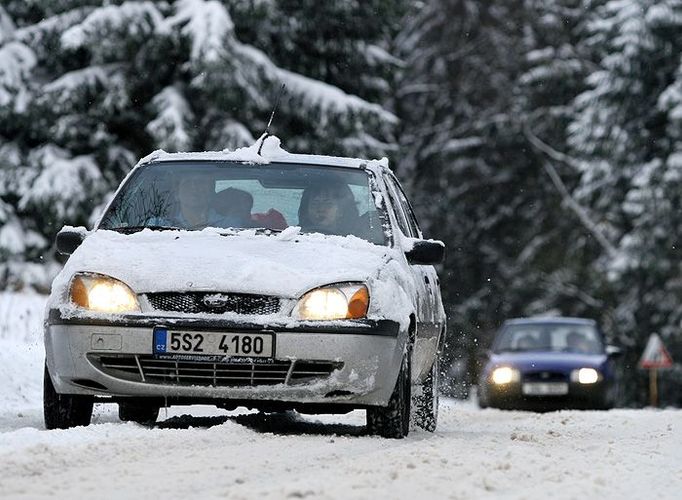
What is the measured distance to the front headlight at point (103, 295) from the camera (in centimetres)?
784

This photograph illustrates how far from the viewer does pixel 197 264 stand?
7.92m

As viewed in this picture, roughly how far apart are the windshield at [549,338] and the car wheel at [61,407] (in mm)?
12750

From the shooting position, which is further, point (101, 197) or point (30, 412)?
point (101, 197)

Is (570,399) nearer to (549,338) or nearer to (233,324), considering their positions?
(549,338)

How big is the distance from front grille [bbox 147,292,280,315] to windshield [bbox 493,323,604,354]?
13.0m

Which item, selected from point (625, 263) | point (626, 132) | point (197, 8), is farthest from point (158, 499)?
point (626, 132)

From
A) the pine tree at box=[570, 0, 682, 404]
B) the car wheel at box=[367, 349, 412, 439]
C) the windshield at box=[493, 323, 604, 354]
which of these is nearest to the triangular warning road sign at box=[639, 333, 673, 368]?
the windshield at box=[493, 323, 604, 354]

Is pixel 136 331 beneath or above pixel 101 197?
beneath

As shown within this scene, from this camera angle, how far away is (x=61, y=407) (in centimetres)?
826

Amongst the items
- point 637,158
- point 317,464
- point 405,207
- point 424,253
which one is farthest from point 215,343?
point 637,158

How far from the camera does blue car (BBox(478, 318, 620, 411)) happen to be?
19234 mm

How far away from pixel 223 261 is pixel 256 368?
57 cm

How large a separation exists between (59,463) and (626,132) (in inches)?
1385

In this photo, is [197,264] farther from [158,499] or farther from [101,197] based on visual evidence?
[101,197]
